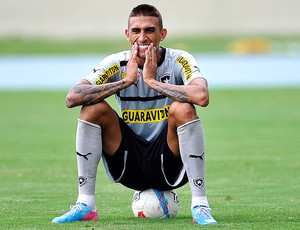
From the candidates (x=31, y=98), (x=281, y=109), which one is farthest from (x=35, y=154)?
(x=31, y=98)

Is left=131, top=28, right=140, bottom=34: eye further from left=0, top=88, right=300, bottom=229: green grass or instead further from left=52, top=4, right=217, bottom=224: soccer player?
left=0, top=88, right=300, bottom=229: green grass

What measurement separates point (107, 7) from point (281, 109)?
110 feet

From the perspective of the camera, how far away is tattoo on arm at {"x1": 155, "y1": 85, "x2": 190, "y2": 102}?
6930 mm

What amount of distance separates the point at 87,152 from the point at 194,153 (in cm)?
82

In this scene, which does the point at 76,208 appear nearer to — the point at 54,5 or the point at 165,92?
the point at 165,92

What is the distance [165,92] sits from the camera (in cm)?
705

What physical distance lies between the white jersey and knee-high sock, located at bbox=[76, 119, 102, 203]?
437mm

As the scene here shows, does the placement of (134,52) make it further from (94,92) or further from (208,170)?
(208,170)

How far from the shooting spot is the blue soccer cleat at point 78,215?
23.2ft

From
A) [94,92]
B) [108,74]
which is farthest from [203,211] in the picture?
[108,74]

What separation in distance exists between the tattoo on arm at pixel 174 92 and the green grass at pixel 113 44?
33.2m

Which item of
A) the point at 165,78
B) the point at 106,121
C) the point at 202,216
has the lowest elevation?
the point at 202,216

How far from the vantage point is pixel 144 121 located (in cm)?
738

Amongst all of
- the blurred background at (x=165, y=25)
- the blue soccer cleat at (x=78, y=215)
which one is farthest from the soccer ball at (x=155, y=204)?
the blurred background at (x=165, y=25)
